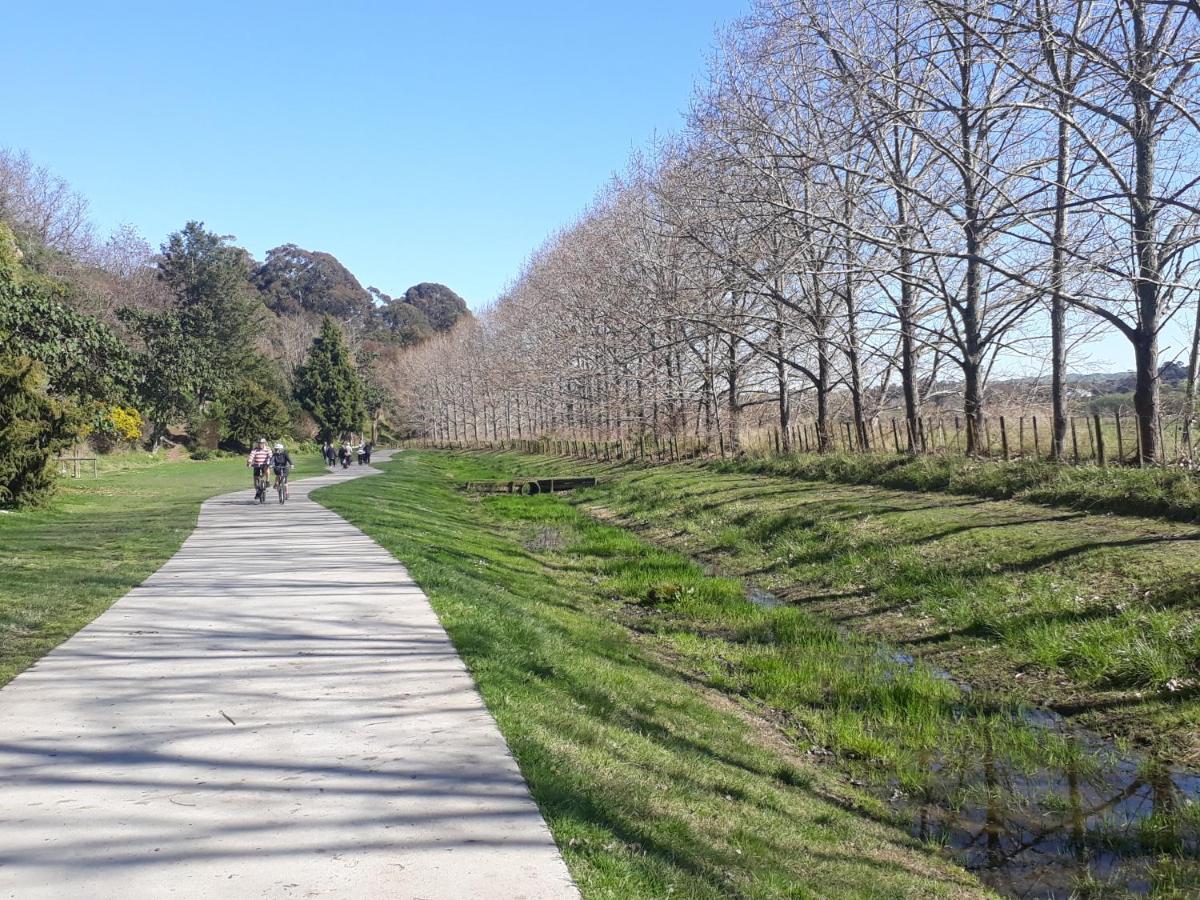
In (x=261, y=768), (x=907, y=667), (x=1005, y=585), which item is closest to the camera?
(x=261, y=768)

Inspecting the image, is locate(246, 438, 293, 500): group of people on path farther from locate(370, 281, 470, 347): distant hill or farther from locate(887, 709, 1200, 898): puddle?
locate(370, 281, 470, 347): distant hill

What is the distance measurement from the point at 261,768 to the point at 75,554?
9.94m

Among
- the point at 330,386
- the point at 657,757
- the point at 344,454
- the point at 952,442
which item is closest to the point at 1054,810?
the point at 657,757

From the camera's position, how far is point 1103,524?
12648 millimetres

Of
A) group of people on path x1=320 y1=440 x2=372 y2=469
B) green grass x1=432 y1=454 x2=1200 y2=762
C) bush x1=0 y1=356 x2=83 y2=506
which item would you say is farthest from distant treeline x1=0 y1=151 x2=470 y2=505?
green grass x1=432 y1=454 x2=1200 y2=762

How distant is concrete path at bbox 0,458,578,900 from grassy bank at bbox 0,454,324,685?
0.49 meters

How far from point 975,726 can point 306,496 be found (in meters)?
21.2

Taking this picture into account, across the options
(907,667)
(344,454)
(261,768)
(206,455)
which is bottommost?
(907,667)

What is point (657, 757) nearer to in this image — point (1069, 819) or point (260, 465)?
point (1069, 819)

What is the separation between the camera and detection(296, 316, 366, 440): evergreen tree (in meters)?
86.6

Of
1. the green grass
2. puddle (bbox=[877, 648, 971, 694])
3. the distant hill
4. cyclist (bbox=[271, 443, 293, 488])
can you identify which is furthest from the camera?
the distant hill

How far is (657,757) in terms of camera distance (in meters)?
6.15

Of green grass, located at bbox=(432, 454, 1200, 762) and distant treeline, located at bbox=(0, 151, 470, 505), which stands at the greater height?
distant treeline, located at bbox=(0, 151, 470, 505)

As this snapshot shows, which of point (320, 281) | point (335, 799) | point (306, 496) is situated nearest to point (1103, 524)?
point (335, 799)
